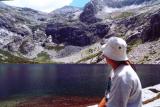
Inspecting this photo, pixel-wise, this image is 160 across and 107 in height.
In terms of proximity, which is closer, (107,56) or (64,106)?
(107,56)

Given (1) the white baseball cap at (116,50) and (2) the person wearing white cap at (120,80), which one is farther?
(1) the white baseball cap at (116,50)

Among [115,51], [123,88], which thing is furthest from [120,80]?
[115,51]

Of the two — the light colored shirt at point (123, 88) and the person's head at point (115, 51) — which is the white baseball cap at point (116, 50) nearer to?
the person's head at point (115, 51)

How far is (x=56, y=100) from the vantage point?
69.2m

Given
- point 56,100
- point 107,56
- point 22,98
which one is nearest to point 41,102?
point 56,100

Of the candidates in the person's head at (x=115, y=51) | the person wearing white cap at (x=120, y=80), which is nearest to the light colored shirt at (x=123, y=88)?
the person wearing white cap at (x=120, y=80)

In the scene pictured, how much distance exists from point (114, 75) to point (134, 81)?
1.67 feet

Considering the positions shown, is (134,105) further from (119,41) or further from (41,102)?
(41,102)

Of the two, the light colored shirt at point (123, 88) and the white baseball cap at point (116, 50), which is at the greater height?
the white baseball cap at point (116, 50)

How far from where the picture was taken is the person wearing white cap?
793 cm

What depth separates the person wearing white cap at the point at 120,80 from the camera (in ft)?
26.0

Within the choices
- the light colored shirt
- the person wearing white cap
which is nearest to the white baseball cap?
the person wearing white cap

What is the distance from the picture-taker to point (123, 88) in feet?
25.9

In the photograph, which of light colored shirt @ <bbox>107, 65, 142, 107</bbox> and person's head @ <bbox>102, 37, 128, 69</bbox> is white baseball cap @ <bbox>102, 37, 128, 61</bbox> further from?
light colored shirt @ <bbox>107, 65, 142, 107</bbox>
